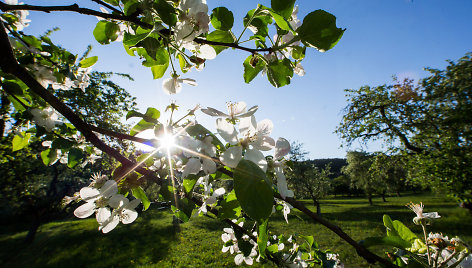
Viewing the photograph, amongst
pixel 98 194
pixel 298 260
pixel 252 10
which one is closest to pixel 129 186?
pixel 98 194

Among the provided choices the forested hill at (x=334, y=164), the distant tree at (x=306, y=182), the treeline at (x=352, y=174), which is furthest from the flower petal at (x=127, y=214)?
the forested hill at (x=334, y=164)

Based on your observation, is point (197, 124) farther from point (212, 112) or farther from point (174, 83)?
point (174, 83)

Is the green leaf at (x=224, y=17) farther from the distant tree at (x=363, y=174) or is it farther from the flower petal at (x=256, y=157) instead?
the distant tree at (x=363, y=174)

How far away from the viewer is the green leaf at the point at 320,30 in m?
0.82

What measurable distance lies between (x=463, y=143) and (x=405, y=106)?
334cm

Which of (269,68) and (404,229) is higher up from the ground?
(269,68)

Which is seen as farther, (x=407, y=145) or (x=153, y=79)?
(x=407, y=145)

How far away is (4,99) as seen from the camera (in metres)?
1.92

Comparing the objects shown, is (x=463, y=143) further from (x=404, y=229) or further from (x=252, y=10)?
(x=252, y=10)

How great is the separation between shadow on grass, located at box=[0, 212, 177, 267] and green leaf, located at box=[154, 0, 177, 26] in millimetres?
10711

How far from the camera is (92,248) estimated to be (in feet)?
37.7

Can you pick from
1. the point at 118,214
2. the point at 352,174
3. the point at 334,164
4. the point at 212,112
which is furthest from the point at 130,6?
the point at 334,164

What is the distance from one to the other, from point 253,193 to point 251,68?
2.36ft

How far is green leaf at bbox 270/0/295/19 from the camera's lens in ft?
2.73
